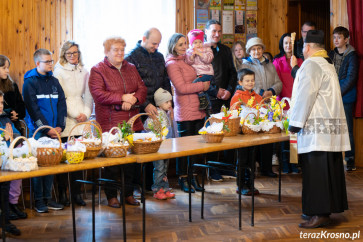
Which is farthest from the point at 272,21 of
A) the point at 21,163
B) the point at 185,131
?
the point at 21,163

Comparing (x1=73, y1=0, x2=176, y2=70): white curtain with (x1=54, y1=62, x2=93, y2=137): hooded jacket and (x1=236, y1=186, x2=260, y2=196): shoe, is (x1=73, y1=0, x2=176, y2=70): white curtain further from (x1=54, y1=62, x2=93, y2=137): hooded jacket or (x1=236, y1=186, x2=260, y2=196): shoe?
(x1=236, y1=186, x2=260, y2=196): shoe

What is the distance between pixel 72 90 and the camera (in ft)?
16.4

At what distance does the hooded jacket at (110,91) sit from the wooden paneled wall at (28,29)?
1.13 m

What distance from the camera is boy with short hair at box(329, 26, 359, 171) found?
6273 mm

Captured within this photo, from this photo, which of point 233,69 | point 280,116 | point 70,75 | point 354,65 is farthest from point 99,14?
point 354,65

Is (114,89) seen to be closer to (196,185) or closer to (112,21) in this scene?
(196,185)

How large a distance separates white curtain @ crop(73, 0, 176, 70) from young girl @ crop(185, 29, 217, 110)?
699mm

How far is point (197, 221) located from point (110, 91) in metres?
1.34

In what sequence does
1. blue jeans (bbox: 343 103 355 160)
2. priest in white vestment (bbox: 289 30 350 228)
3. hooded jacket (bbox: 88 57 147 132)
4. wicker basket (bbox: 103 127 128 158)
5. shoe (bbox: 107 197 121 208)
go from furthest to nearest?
blue jeans (bbox: 343 103 355 160)
shoe (bbox: 107 197 121 208)
hooded jacket (bbox: 88 57 147 132)
priest in white vestment (bbox: 289 30 350 228)
wicker basket (bbox: 103 127 128 158)

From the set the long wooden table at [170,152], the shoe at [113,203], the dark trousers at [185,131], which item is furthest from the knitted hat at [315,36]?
the shoe at [113,203]

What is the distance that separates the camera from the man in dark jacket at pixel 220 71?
5.94 metres

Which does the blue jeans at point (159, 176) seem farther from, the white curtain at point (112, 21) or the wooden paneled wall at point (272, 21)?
the wooden paneled wall at point (272, 21)

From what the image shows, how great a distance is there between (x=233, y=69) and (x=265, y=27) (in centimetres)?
145

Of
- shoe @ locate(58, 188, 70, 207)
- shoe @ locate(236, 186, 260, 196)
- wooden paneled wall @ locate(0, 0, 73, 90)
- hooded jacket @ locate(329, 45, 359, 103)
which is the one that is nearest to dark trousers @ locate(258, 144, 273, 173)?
shoe @ locate(236, 186, 260, 196)
